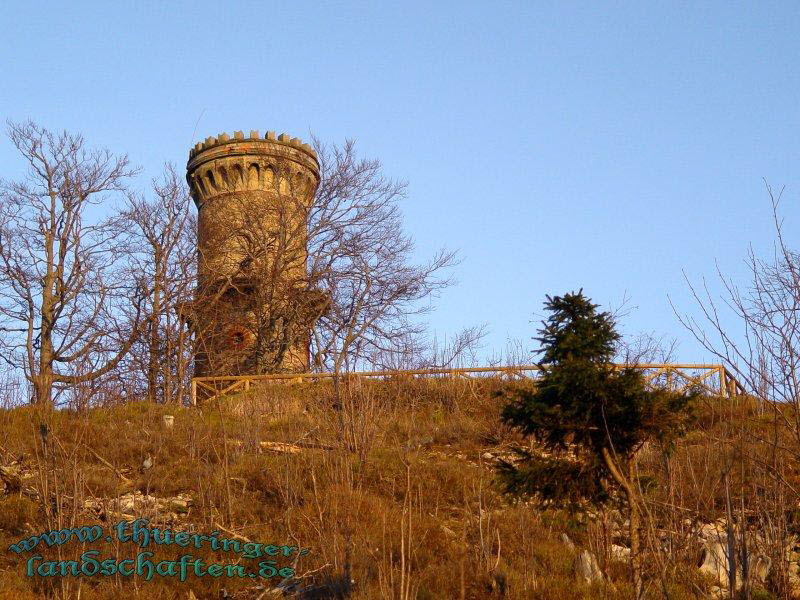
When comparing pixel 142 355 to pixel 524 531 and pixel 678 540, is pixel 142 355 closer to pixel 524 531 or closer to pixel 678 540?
pixel 524 531

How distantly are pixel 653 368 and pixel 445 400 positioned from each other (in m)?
3.58

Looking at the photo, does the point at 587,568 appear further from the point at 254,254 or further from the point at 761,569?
the point at 254,254

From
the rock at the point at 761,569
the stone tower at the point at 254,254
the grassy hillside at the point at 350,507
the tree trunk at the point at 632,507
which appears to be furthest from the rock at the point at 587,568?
the stone tower at the point at 254,254

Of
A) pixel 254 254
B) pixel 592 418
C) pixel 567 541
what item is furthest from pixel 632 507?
pixel 254 254

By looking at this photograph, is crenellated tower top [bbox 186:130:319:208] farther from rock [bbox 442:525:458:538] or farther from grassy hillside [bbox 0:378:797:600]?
rock [bbox 442:525:458:538]

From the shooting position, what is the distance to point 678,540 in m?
7.23

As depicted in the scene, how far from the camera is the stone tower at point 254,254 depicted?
24.0m

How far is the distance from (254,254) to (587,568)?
18872mm

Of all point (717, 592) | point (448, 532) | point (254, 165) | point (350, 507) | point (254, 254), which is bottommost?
point (717, 592)

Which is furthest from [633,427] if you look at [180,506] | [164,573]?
[180,506]

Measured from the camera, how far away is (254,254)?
25.1 meters

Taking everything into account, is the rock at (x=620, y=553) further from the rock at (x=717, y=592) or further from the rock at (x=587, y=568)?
the rock at (x=717, y=592)

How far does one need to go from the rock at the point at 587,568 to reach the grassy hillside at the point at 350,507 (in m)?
0.09

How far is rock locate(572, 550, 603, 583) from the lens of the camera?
24.3 ft
